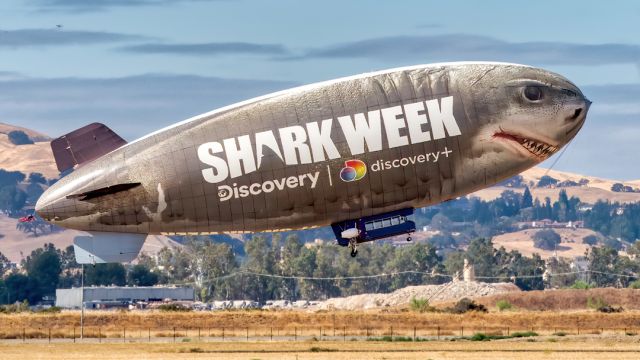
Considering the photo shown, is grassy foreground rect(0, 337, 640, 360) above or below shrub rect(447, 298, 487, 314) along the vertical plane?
below

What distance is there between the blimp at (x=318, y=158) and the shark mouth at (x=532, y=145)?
0.08m

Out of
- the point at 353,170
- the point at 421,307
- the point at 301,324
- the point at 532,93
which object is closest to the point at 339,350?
the point at 353,170

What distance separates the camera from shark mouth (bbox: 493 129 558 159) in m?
87.6

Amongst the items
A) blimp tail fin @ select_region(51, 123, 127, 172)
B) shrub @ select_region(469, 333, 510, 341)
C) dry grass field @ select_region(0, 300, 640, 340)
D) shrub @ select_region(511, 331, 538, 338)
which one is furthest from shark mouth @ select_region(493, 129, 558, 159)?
dry grass field @ select_region(0, 300, 640, 340)

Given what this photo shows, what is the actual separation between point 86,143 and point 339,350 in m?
24.8

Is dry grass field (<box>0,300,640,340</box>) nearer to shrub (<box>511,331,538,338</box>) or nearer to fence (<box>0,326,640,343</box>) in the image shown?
fence (<box>0,326,640,343</box>)

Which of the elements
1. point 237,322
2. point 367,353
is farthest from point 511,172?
point 237,322

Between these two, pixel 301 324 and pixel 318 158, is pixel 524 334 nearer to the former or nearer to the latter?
pixel 301 324

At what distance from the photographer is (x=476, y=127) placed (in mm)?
87125

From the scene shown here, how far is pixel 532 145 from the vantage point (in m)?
88.6

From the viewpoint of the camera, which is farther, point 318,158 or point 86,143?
point 86,143

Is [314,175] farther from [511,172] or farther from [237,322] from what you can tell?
[237,322]

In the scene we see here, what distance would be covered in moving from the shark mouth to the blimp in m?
0.08

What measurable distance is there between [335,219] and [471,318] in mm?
67989
